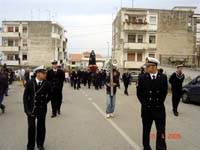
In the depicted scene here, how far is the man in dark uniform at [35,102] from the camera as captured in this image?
25.0 ft

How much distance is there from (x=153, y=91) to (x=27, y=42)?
77.6 metres

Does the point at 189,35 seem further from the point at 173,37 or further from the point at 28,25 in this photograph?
the point at 28,25

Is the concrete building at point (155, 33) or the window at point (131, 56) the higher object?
the concrete building at point (155, 33)

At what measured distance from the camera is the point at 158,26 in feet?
229

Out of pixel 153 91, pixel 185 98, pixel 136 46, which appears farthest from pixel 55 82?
pixel 136 46

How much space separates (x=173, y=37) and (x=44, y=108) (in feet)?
213

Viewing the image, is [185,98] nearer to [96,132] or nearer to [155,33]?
[96,132]

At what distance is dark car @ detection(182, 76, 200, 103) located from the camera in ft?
61.6

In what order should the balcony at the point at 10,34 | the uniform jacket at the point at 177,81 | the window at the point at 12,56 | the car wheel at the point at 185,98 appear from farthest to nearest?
the window at the point at 12,56, the balcony at the point at 10,34, the car wheel at the point at 185,98, the uniform jacket at the point at 177,81

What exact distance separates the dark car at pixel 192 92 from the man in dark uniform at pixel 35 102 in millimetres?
12234

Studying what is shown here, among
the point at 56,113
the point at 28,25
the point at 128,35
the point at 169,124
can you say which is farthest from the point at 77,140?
the point at 28,25

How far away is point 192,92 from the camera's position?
19.2 metres

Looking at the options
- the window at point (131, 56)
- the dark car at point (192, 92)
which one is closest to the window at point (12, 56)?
the window at point (131, 56)

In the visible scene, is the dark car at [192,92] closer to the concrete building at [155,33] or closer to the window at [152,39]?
the concrete building at [155,33]
